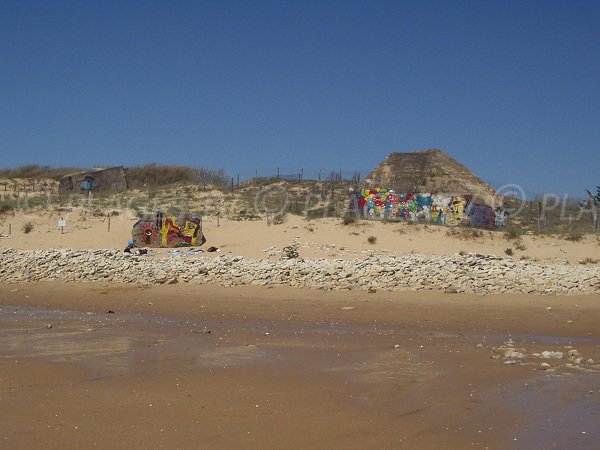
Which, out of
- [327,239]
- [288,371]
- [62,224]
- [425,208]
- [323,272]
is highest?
[425,208]

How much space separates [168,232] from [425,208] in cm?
1183

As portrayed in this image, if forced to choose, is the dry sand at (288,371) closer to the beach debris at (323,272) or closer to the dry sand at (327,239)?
Result: the beach debris at (323,272)

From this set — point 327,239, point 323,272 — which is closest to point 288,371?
point 323,272

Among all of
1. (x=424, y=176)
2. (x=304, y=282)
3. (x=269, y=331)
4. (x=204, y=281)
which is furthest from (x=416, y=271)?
(x=424, y=176)

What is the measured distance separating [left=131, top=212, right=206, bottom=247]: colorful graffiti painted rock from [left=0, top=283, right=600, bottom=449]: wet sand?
10878 mm

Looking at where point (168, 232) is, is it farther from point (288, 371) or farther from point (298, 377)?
point (298, 377)

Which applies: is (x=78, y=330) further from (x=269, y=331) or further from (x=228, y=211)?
(x=228, y=211)

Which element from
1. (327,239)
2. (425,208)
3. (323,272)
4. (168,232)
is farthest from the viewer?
(425,208)

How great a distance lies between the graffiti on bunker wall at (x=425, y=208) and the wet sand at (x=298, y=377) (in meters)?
16.5

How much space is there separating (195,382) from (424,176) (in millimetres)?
30633

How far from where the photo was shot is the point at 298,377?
8.35m

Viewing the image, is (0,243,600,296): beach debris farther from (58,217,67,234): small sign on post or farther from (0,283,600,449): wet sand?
(58,217,67,234): small sign on post

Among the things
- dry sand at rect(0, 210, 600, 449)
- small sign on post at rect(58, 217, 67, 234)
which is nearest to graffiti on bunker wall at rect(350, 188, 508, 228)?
small sign on post at rect(58, 217, 67, 234)

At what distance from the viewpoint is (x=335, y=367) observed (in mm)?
8938
